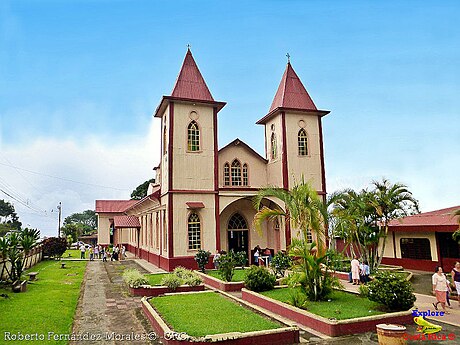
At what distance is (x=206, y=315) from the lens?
9.56 meters

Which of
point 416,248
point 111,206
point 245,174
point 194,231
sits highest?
point 245,174

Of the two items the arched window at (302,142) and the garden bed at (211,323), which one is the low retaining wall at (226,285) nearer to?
the garden bed at (211,323)

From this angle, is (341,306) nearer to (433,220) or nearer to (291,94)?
(433,220)

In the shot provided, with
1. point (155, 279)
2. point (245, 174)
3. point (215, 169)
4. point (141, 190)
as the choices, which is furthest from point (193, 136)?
point (141, 190)

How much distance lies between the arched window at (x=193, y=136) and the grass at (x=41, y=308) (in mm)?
8860

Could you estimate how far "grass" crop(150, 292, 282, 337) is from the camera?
8195mm

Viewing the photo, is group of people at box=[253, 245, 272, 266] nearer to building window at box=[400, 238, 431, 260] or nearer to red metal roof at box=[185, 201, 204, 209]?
red metal roof at box=[185, 201, 204, 209]

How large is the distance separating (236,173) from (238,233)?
12.5ft

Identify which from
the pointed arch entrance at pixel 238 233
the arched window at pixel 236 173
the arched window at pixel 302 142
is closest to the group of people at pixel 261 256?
the pointed arch entrance at pixel 238 233

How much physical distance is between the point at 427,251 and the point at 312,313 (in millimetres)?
13773

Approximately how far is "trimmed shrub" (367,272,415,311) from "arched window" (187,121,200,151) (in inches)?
528

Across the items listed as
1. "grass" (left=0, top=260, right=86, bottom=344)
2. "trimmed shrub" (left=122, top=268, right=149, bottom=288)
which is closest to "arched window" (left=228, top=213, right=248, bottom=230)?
"grass" (left=0, top=260, right=86, bottom=344)

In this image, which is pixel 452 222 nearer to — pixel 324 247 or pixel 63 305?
pixel 324 247

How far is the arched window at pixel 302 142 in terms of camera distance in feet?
75.5
